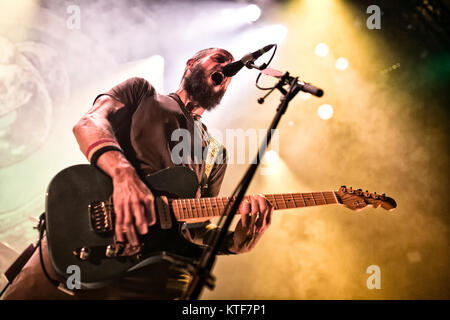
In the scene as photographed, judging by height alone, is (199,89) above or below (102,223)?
above

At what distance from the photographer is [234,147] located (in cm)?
391

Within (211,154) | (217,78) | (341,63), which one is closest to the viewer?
(211,154)

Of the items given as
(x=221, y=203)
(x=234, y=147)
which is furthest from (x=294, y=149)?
(x=221, y=203)

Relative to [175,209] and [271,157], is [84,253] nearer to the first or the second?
[175,209]

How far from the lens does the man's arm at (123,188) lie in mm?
1865

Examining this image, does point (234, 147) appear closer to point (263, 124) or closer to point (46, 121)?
point (263, 124)

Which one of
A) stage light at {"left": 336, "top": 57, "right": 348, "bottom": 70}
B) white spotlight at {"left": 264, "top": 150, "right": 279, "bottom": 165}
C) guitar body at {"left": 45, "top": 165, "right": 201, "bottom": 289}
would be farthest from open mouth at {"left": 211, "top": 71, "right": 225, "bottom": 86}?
stage light at {"left": 336, "top": 57, "right": 348, "bottom": 70}

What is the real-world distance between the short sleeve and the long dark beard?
1.46ft

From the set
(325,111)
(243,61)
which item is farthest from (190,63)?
(325,111)

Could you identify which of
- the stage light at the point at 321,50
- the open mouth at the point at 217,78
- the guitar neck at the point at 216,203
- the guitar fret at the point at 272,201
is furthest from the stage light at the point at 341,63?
the guitar fret at the point at 272,201

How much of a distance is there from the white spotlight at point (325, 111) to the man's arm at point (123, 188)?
11.5 ft

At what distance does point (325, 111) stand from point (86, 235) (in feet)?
13.1

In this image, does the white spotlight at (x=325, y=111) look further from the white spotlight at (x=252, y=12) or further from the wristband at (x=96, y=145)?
the wristband at (x=96, y=145)

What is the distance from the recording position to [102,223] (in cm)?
187
